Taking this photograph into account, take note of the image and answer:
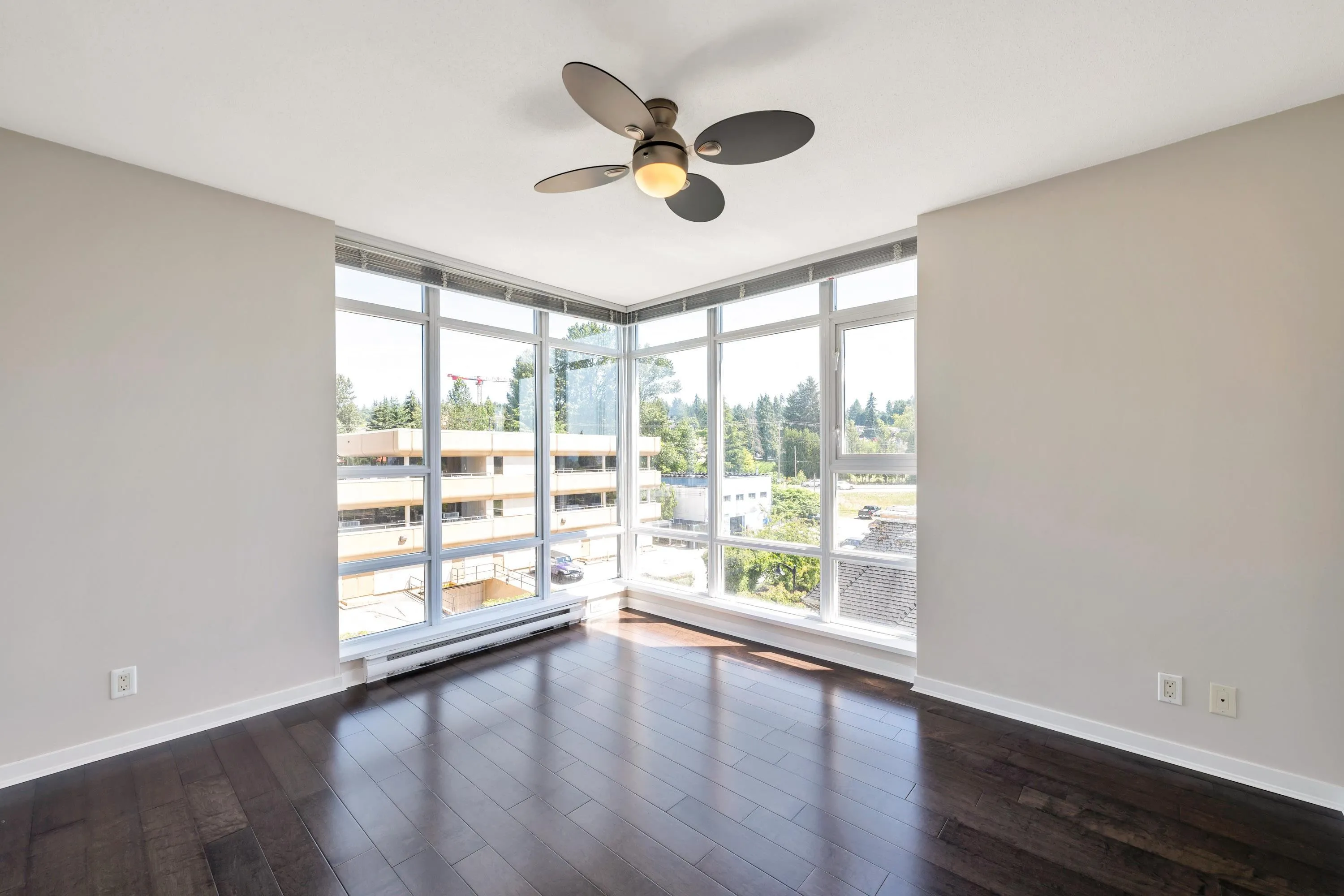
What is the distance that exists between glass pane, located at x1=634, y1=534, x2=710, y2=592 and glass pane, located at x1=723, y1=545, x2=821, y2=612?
0.77ft

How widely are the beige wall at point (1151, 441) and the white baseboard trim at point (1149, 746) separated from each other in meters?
0.04

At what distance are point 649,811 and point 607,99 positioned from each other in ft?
8.17

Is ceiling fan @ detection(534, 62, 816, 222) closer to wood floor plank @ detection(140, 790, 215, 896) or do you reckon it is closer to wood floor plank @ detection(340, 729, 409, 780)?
wood floor plank @ detection(340, 729, 409, 780)

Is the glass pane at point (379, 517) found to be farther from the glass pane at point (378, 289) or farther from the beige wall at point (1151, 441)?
the beige wall at point (1151, 441)

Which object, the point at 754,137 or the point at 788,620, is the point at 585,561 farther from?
the point at 754,137

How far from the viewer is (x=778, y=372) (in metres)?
4.21

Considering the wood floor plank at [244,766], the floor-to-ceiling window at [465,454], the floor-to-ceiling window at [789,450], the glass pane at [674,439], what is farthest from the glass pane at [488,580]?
the wood floor plank at [244,766]

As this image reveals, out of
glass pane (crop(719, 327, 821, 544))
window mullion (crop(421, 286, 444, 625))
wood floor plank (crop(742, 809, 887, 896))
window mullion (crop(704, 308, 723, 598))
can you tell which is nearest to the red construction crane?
window mullion (crop(421, 286, 444, 625))

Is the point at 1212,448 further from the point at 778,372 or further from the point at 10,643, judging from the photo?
the point at 10,643

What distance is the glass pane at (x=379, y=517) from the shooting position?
342 centimetres

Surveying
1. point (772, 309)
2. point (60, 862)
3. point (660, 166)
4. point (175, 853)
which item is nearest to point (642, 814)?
point (175, 853)

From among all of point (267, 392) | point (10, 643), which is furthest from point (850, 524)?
point (10, 643)

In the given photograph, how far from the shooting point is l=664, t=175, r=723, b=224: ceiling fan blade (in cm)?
222

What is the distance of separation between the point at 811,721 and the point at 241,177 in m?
3.86
